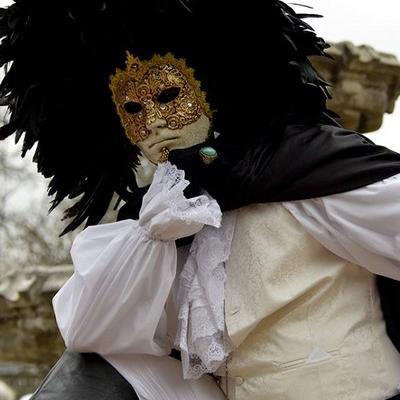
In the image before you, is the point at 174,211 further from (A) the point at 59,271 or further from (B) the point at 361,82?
(A) the point at 59,271

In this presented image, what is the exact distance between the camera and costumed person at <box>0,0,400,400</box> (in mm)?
1762

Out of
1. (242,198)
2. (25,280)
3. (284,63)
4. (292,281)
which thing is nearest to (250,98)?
(284,63)

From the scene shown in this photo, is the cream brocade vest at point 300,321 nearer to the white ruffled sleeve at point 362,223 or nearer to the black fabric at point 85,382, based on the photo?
the white ruffled sleeve at point 362,223

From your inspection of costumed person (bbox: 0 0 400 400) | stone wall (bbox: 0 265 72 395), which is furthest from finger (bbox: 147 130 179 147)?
stone wall (bbox: 0 265 72 395)

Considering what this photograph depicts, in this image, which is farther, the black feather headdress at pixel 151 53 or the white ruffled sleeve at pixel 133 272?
the black feather headdress at pixel 151 53

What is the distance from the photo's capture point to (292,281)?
1790 mm

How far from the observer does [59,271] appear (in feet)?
12.9

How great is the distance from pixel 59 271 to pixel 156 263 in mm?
2158

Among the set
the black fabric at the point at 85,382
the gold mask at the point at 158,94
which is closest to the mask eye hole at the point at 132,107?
the gold mask at the point at 158,94

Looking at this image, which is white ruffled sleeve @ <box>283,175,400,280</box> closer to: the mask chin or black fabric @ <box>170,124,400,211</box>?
black fabric @ <box>170,124,400,211</box>

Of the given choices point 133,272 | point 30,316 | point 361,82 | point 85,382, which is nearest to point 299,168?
point 133,272

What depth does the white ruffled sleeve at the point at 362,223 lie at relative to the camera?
66.8 inches

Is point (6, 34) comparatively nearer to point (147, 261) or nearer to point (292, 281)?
point (147, 261)

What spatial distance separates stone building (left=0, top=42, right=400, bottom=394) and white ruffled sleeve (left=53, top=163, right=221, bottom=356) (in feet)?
6.12
